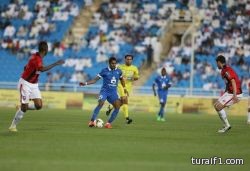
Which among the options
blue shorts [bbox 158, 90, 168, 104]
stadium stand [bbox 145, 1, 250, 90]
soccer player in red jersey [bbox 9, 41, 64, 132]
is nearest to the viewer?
soccer player in red jersey [bbox 9, 41, 64, 132]

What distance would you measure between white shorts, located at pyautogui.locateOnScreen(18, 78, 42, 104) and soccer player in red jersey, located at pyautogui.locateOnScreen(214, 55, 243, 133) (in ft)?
18.1

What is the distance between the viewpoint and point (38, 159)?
12.4 m

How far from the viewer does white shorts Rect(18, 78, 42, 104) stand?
60.5 ft

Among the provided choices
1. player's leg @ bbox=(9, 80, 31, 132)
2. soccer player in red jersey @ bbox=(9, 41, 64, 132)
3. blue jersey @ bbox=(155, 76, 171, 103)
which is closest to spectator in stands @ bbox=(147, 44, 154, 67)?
blue jersey @ bbox=(155, 76, 171, 103)

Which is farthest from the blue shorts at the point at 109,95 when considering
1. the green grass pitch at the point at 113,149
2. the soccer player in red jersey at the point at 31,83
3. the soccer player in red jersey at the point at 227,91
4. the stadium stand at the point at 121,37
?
the stadium stand at the point at 121,37

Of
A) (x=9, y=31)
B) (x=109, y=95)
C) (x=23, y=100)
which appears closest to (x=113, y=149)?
(x=23, y=100)

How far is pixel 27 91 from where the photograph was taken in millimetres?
18516

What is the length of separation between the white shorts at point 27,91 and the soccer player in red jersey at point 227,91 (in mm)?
5520

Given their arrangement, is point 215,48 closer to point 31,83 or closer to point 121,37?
point 121,37

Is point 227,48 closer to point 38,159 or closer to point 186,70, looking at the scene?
point 186,70

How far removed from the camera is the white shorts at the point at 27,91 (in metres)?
18.5

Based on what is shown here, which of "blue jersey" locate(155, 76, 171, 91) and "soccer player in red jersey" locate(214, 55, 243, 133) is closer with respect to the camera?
"soccer player in red jersey" locate(214, 55, 243, 133)

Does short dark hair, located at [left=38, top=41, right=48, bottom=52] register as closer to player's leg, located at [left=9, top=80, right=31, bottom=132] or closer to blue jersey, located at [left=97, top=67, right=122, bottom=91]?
player's leg, located at [left=9, top=80, right=31, bottom=132]

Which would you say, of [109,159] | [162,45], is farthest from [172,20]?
[109,159]
